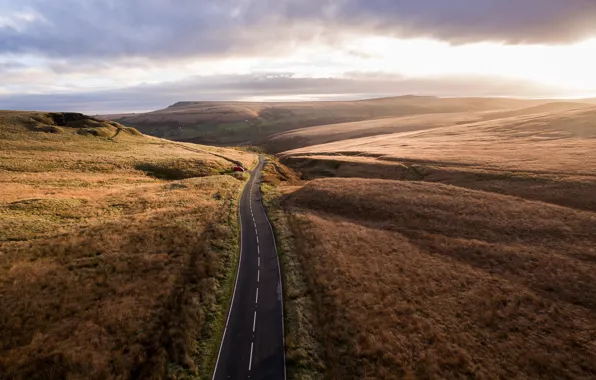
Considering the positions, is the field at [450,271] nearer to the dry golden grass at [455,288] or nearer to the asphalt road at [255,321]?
the dry golden grass at [455,288]

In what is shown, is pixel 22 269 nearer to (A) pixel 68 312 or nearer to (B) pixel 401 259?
(A) pixel 68 312

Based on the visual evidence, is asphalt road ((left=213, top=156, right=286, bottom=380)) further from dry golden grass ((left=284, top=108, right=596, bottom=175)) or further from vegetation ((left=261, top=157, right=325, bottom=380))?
dry golden grass ((left=284, top=108, right=596, bottom=175))

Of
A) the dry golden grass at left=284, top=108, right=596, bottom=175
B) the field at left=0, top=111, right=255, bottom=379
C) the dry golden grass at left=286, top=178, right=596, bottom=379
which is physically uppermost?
the dry golden grass at left=284, top=108, right=596, bottom=175

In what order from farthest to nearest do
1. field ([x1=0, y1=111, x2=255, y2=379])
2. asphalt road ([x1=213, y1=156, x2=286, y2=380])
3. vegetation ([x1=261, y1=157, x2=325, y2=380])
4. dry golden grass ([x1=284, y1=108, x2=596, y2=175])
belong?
dry golden grass ([x1=284, y1=108, x2=596, y2=175]), vegetation ([x1=261, y1=157, x2=325, y2=380]), field ([x1=0, y1=111, x2=255, y2=379]), asphalt road ([x1=213, y1=156, x2=286, y2=380])

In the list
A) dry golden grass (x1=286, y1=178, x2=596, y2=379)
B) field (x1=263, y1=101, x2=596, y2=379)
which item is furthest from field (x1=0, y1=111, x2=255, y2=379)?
dry golden grass (x1=286, y1=178, x2=596, y2=379)

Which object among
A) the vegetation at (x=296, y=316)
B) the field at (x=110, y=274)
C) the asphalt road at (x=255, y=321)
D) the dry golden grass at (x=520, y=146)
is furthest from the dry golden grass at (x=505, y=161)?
the asphalt road at (x=255, y=321)

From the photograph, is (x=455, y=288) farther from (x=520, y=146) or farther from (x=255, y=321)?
(x=520, y=146)

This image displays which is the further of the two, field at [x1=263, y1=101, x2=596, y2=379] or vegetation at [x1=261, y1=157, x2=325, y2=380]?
field at [x1=263, y1=101, x2=596, y2=379]

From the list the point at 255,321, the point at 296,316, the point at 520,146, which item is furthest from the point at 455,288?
the point at 520,146

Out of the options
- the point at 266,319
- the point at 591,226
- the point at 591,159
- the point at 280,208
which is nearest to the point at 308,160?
the point at 280,208
